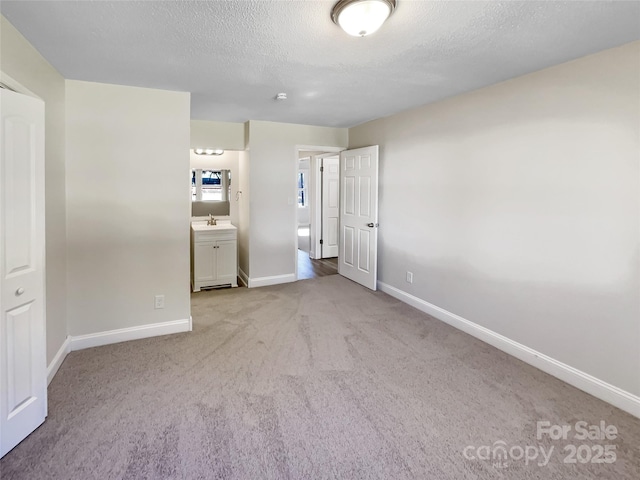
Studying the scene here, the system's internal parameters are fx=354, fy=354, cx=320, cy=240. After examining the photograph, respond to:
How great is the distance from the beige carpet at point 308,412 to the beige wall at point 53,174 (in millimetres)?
401

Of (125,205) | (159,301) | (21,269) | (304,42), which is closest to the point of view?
(21,269)

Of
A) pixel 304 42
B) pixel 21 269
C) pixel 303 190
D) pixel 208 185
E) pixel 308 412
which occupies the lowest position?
pixel 308 412

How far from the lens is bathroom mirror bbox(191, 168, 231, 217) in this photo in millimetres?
5742

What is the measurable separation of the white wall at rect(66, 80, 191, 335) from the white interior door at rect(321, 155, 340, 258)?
12.2 feet

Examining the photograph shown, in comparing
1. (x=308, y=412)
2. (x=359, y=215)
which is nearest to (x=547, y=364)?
(x=308, y=412)

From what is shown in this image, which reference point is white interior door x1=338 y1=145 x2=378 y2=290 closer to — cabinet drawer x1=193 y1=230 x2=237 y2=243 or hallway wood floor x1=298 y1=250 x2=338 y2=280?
hallway wood floor x1=298 y1=250 x2=338 y2=280

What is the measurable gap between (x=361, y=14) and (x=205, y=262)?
3918 mm

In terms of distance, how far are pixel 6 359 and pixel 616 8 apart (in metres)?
3.60

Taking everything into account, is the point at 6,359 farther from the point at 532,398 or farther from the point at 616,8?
the point at 616,8

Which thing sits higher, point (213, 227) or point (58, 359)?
point (213, 227)

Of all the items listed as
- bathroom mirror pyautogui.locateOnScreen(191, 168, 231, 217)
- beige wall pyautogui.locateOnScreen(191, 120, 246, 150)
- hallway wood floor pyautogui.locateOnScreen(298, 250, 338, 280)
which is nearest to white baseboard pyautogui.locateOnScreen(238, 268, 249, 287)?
hallway wood floor pyautogui.locateOnScreen(298, 250, 338, 280)

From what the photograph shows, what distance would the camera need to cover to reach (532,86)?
2803mm

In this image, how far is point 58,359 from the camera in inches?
109

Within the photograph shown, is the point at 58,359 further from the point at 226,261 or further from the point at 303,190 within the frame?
the point at 303,190
